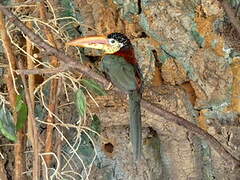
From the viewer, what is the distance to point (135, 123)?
1.89 m

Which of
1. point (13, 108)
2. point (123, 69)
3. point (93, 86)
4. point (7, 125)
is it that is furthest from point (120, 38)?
point (7, 125)

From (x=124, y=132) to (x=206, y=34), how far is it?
0.58 metres

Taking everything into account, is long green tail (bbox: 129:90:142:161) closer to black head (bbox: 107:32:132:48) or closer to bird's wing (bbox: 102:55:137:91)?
bird's wing (bbox: 102:55:137:91)

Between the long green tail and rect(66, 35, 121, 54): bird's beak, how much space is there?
0.22 meters

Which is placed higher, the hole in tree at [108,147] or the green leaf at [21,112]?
the green leaf at [21,112]

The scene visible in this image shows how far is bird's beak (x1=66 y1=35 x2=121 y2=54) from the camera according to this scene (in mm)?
1864

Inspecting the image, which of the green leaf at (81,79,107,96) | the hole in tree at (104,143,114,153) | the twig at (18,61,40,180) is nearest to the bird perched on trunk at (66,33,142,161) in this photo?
the green leaf at (81,79,107,96)

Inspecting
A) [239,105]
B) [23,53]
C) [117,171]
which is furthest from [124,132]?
[23,53]

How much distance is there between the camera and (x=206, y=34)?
2.46m

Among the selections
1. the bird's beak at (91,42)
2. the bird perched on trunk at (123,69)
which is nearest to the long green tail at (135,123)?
the bird perched on trunk at (123,69)

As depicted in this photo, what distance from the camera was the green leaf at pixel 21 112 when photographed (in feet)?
5.84

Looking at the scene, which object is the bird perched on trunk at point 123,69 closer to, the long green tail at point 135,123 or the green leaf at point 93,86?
the long green tail at point 135,123

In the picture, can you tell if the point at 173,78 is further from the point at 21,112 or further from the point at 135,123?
the point at 21,112

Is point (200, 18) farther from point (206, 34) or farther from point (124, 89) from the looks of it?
point (124, 89)
